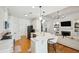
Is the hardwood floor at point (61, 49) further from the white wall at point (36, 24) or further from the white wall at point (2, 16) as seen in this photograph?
the white wall at point (2, 16)

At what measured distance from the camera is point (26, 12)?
1893 millimetres

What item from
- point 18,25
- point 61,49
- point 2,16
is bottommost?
point 61,49

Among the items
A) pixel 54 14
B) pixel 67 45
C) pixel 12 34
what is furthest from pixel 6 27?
pixel 67 45

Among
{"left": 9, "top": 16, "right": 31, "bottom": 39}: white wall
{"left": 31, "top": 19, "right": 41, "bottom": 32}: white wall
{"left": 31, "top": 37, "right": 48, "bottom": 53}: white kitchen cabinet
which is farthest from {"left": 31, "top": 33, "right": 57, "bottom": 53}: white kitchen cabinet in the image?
{"left": 9, "top": 16, "right": 31, "bottom": 39}: white wall

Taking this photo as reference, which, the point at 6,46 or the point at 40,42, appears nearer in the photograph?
the point at 6,46

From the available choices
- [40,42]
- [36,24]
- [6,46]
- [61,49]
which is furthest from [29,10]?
[61,49]

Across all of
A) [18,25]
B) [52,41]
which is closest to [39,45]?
[52,41]

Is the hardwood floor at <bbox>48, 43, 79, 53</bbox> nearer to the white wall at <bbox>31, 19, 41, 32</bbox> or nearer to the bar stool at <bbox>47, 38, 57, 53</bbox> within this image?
the bar stool at <bbox>47, 38, 57, 53</bbox>

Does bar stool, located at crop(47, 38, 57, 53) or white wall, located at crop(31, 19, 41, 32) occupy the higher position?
white wall, located at crop(31, 19, 41, 32)

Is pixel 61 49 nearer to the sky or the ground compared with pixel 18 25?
nearer to the ground

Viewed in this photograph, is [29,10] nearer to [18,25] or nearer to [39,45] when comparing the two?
[18,25]

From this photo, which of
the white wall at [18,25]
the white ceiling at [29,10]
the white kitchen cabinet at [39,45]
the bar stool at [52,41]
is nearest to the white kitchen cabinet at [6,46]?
the white wall at [18,25]

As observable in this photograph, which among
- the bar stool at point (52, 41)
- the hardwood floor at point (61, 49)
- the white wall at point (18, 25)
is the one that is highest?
the white wall at point (18, 25)

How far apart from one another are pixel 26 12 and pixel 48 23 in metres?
0.47
